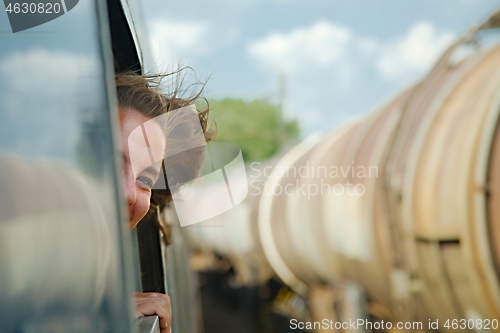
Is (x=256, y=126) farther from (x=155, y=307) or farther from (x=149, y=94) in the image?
(x=155, y=307)

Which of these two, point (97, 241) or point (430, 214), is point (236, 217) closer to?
point (430, 214)

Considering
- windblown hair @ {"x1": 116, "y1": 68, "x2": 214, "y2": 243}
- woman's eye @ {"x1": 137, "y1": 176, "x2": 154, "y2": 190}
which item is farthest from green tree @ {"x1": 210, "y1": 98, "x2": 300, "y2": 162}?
woman's eye @ {"x1": 137, "y1": 176, "x2": 154, "y2": 190}

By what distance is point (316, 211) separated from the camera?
4465 mm

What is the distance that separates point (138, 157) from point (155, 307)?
11.9 inches

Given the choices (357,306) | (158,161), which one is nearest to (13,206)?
(158,161)

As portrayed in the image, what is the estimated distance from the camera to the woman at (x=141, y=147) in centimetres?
110

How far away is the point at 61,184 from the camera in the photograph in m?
0.64

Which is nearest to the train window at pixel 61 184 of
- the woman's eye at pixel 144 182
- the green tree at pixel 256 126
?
the woman's eye at pixel 144 182

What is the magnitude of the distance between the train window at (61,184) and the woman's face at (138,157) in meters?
0.36

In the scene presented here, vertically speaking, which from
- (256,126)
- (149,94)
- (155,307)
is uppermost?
(256,126)

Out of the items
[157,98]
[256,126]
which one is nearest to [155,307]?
[157,98]

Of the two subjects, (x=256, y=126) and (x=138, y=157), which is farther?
(x=256, y=126)

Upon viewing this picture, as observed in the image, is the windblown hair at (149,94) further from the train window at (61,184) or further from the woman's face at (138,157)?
the train window at (61,184)

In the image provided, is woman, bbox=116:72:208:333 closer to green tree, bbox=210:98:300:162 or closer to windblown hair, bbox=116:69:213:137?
windblown hair, bbox=116:69:213:137
